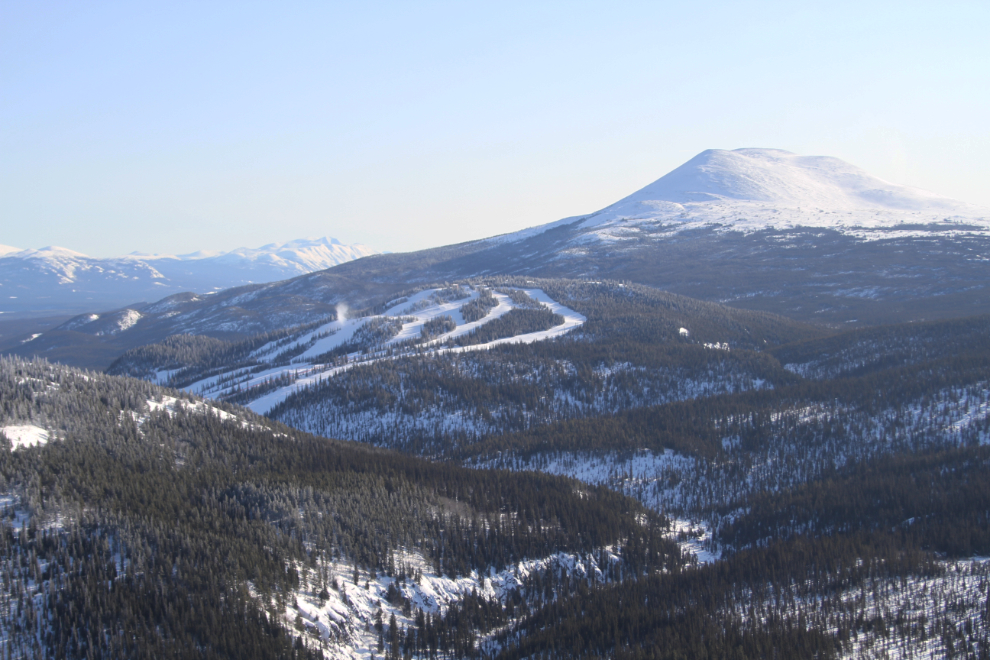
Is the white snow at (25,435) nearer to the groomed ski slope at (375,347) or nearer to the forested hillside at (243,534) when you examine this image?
the forested hillside at (243,534)

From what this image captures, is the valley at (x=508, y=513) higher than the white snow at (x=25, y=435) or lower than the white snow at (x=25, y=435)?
lower

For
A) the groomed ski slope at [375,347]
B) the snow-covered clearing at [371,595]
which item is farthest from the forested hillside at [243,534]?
the groomed ski slope at [375,347]

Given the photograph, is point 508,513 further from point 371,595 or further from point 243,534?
point 243,534

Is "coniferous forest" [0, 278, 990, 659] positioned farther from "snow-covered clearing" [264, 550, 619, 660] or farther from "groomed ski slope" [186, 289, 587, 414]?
"groomed ski slope" [186, 289, 587, 414]

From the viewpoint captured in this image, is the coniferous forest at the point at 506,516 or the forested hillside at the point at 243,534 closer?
the forested hillside at the point at 243,534

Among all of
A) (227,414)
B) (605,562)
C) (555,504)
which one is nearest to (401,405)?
(227,414)

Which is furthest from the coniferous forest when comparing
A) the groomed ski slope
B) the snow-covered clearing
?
the groomed ski slope

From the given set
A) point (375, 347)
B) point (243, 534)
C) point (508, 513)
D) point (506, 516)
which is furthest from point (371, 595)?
point (375, 347)
